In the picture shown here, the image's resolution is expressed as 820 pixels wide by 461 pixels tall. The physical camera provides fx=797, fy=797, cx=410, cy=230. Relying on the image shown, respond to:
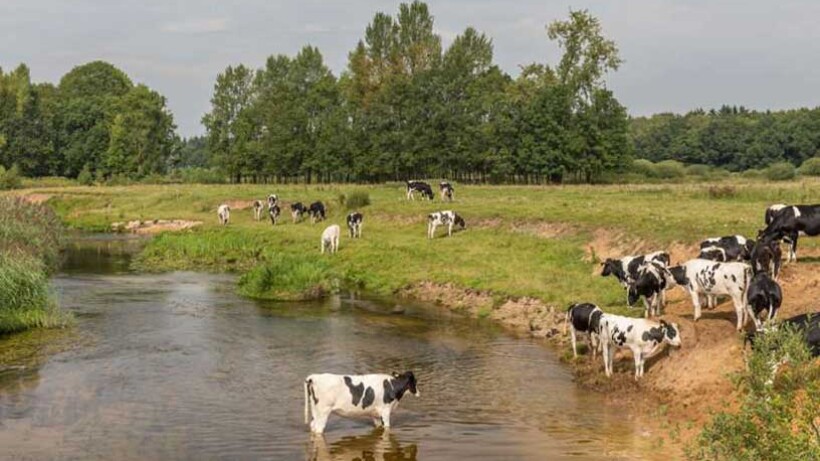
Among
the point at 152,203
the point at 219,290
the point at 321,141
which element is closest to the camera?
the point at 219,290

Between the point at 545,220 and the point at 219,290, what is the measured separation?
1564cm

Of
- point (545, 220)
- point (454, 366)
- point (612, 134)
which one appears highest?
point (612, 134)

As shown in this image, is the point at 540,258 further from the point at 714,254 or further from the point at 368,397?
the point at 368,397

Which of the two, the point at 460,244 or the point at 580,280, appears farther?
the point at 460,244

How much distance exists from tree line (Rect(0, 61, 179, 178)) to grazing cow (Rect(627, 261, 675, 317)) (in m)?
93.6

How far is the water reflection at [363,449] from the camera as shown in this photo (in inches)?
564

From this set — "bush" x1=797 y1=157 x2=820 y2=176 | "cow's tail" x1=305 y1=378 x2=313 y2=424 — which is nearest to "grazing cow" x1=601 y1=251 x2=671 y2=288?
"cow's tail" x1=305 y1=378 x2=313 y2=424

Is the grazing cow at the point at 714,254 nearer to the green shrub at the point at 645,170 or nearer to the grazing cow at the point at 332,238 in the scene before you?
the grazing cow at the point at 332,238

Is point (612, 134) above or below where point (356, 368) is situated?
above

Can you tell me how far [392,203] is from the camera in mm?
50906

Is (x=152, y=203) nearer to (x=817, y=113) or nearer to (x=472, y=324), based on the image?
(x=472, y=324)

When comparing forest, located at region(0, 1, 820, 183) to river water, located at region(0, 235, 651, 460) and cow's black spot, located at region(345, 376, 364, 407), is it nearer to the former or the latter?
river water, located at region(0, 235, 651, 460)

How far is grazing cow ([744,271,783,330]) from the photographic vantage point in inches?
711

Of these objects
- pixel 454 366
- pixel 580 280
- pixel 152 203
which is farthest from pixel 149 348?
pixel 152 203
